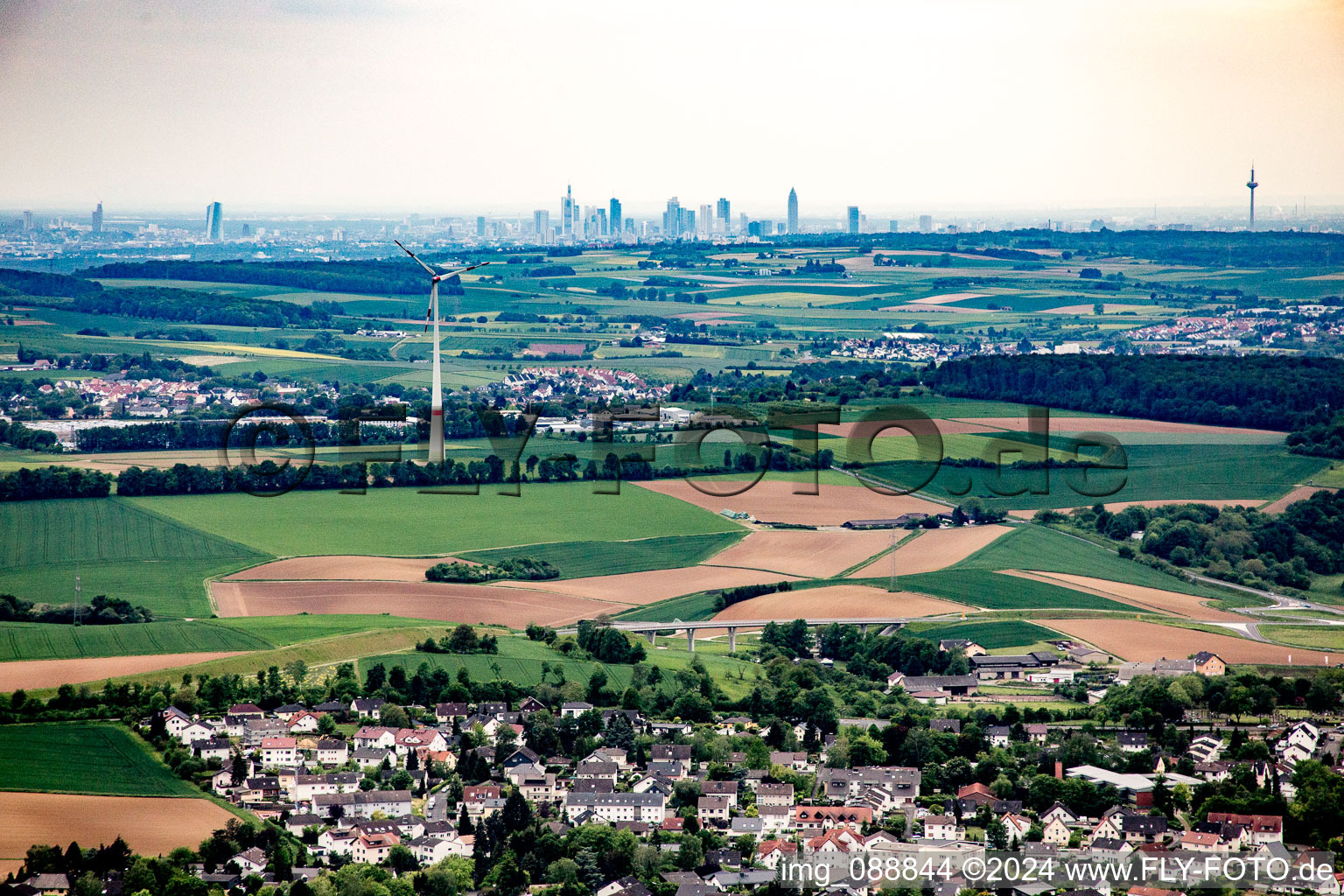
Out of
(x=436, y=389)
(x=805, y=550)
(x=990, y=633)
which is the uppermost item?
(x=436, y=389)

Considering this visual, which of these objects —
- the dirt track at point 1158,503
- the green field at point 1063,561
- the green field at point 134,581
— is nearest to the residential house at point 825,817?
the green field at point 134,581

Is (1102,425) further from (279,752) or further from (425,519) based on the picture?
(279,752)

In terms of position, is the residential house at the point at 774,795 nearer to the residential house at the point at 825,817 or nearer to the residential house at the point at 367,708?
the residential house at the point at 825,817

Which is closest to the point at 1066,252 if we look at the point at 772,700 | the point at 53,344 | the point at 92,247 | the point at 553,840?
the point at 53,344

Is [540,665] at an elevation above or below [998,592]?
below

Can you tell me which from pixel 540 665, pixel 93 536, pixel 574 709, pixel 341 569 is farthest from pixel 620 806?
pixel 93 536

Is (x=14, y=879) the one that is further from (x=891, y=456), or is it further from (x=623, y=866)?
(x=891, y=456)

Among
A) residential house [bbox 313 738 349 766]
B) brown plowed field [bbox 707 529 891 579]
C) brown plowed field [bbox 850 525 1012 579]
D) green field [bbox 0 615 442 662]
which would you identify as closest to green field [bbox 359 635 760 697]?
green field [bbox 0 615 442 662]
